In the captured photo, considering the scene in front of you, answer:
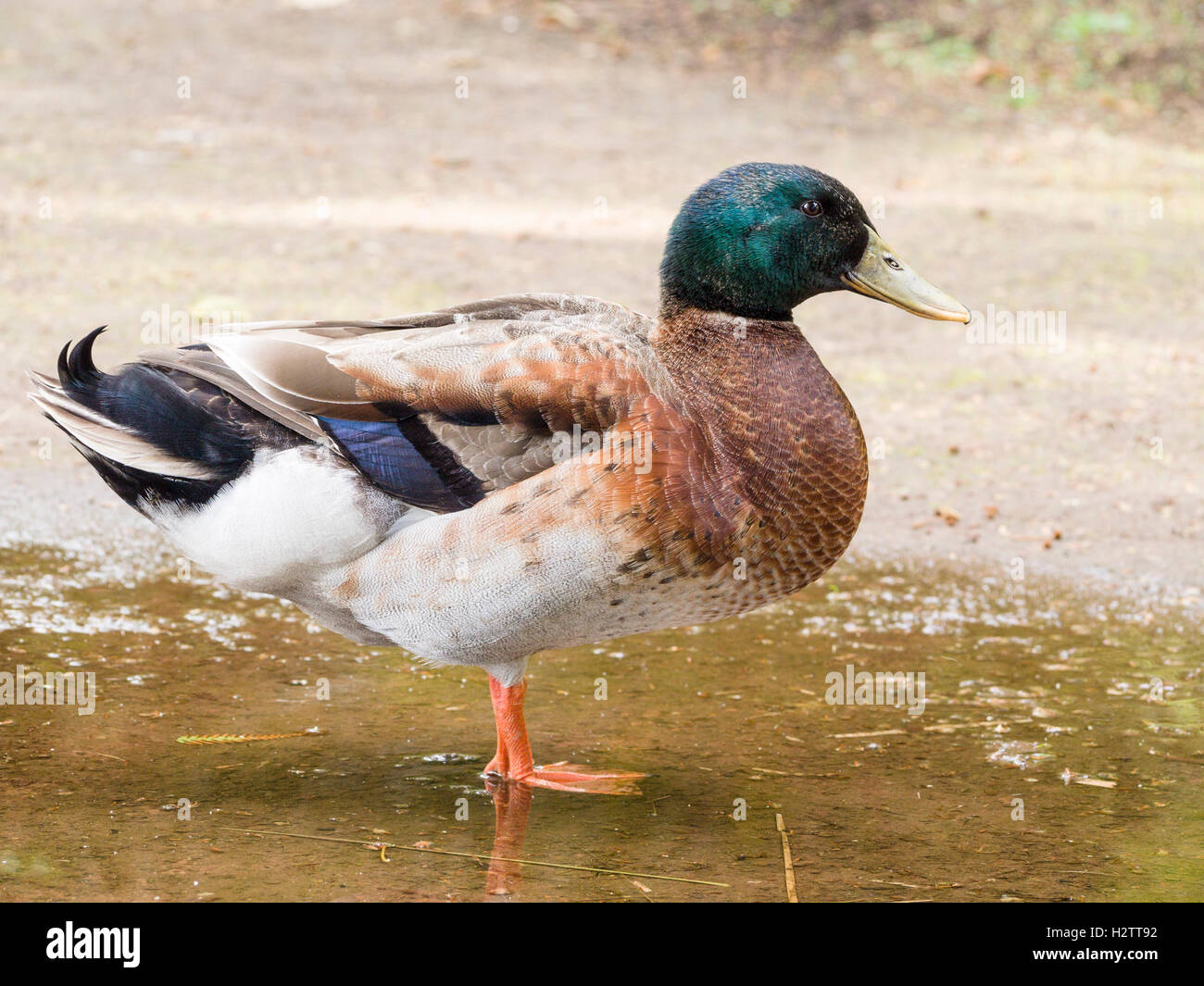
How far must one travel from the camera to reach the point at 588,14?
13891mm

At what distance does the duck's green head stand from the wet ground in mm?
1168

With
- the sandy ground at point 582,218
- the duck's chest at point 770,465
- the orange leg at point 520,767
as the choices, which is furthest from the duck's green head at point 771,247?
the sandy ground at point 582,218

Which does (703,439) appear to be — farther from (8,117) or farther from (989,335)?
(8,117)

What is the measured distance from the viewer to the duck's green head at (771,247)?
373 cm

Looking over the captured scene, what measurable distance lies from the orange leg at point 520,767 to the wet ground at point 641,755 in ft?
0.18

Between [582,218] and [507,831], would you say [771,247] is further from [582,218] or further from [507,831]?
[582,218]

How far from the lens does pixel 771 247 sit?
3752 mm

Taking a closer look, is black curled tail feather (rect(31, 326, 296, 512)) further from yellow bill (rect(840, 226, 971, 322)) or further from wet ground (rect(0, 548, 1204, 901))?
yellow bill (rect(840, 226, 971, 322))

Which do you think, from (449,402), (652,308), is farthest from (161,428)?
(652,308)

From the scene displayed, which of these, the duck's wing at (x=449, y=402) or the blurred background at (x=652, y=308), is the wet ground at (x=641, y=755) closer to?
the blurred background at (x=652, y=308)

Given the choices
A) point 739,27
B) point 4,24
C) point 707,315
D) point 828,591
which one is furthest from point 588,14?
point 707,315

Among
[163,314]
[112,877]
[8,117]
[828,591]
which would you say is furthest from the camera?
[8,117]

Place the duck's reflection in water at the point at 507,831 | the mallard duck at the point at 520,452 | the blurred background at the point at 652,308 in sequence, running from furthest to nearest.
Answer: the blurred background at the point at 652,308, the mallard duck at the point at 520,452, the duck's reflection in water at the point at 507,831

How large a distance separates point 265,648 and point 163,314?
3289 millimetres
